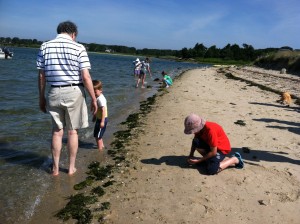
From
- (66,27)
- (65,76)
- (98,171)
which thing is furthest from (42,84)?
(98,171)

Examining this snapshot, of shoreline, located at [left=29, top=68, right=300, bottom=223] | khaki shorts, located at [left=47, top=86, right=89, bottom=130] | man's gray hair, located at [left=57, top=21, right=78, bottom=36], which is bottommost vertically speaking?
shoreline, located at [left=29, top=68, right=300, bottom=223]

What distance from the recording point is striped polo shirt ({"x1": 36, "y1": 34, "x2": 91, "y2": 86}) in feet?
16.2

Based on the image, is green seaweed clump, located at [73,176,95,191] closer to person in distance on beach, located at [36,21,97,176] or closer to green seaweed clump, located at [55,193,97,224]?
green seaweed clump, located at [55,193,97,224]

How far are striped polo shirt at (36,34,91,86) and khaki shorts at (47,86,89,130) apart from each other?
14cm

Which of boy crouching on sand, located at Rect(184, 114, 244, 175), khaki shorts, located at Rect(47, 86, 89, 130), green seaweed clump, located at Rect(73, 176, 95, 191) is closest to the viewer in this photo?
khaki shorts, located at Rect(47, 86, 89, 130)

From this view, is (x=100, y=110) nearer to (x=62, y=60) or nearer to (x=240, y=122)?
(x=62, y=60)

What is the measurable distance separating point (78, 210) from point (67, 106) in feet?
5.29

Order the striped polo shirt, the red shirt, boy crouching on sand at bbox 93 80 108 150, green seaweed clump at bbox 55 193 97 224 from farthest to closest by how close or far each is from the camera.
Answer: boy crouching on sand at bbox 93 80 108 150 → the red shirt → the striped polo shirt → green seaweed clump at bbox 55 193 97 224

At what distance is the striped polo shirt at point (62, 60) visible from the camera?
4945mm

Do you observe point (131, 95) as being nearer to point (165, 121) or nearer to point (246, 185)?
point (165, 121)

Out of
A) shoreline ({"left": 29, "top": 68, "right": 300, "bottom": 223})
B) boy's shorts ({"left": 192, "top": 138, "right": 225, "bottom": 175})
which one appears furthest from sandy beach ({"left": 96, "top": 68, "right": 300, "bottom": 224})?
boy's shorts ({"left": 192, "top": 138, "right": 225, "bottom": 175})

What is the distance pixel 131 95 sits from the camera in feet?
57.6

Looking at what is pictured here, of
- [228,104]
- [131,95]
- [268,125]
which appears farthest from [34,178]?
[131,95]

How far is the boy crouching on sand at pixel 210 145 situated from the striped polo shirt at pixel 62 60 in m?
2.01
